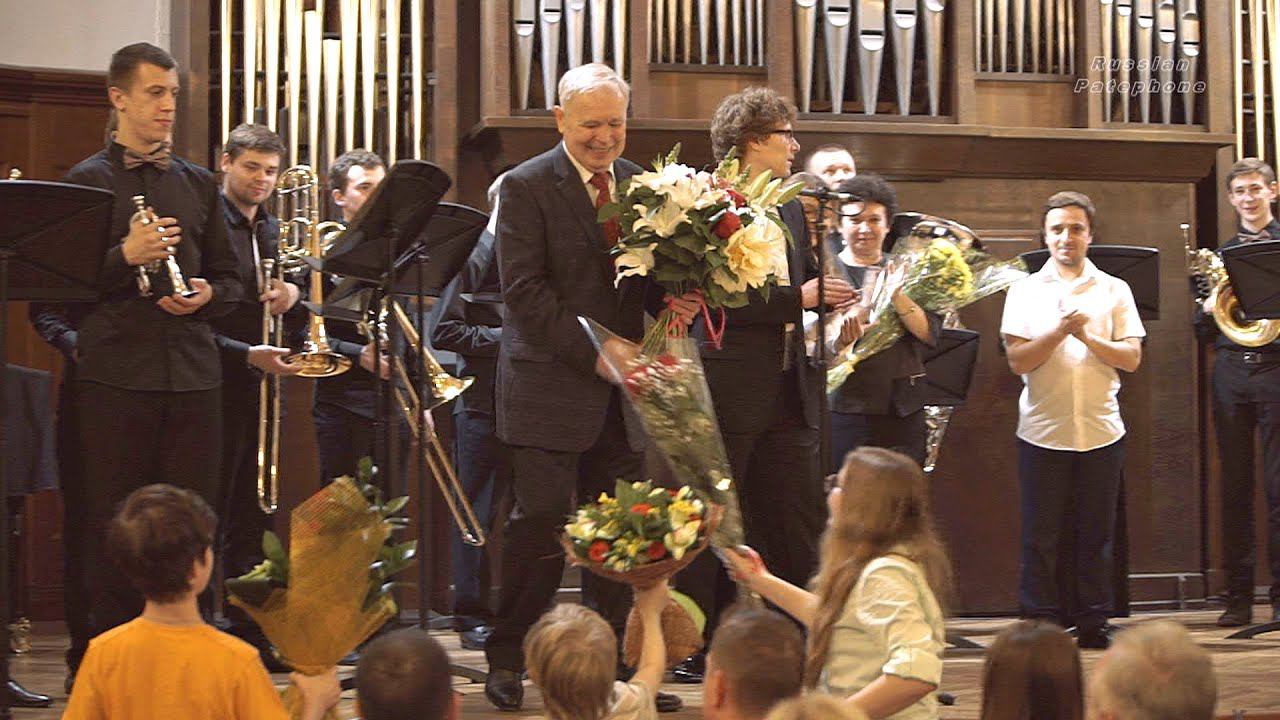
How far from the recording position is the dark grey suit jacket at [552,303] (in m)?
4.77

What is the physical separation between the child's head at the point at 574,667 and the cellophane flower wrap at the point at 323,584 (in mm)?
453

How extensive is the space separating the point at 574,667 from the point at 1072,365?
408 cm

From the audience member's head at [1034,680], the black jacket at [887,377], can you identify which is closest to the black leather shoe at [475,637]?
the black jacket at [887,377]

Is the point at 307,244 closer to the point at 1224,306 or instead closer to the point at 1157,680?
the point at 1224,306

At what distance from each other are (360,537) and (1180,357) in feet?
17.7

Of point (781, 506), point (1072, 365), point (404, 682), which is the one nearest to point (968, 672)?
point (781, 506)

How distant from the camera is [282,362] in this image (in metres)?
5.71

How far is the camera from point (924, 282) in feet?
19.7

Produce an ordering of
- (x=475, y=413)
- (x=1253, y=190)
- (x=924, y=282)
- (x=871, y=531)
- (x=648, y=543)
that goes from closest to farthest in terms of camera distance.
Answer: (x=871, y=531)
(x=648, y=543)
(x=924, y=282)
(x=475, y=413)
(x=1253, y=190)

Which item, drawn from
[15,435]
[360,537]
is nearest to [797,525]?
[360,537]

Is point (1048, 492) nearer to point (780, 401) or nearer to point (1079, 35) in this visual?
point (780, 401)

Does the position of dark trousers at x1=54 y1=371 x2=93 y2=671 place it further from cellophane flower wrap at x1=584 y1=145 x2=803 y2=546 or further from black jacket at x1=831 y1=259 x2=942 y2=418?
black jacket at x1=831 y1=259 x2=942 y2=418

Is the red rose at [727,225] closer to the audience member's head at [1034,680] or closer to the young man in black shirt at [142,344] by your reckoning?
the young man in black shirt at [142,344]

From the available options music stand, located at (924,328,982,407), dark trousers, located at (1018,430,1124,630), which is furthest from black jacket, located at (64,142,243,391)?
dark trousers, located at (1018,430,1124,630)
